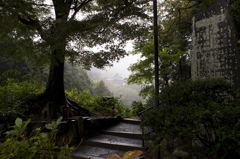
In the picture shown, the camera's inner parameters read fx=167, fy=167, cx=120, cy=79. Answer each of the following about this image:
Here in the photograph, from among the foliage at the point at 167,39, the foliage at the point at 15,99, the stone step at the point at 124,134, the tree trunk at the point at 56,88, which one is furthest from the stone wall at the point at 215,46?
the foliage at the point at 15,99

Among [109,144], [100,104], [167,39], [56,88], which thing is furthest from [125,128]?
[167,39]

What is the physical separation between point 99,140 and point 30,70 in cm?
1236

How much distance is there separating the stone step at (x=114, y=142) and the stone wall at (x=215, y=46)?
2765 millimetres

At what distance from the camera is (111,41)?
5.36 meters

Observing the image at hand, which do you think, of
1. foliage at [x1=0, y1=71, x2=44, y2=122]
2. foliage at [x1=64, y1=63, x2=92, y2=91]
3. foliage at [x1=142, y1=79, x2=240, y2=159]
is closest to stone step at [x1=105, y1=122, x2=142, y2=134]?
foliage at [x1=142, y1=79, x2=240, y2=159]

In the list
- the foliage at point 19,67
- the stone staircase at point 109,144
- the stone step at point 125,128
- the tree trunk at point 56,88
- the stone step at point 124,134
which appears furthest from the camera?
the foliage at point 19,67

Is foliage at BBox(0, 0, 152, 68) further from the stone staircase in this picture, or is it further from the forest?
the stone staircase

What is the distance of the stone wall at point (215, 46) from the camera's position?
4465mm

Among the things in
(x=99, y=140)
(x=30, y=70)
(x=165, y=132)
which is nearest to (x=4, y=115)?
(x=99, y=140)

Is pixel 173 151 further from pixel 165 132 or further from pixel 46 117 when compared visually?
pixel 46 117

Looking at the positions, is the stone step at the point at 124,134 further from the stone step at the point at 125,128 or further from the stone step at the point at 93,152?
the stone step at the point at 93,152

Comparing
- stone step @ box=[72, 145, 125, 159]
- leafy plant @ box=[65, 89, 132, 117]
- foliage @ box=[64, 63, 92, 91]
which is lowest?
stone step @ box=[72, 145, 125, 159]

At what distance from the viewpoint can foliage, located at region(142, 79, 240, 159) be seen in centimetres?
267

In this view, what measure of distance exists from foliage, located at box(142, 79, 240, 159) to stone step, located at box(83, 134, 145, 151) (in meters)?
1.24
